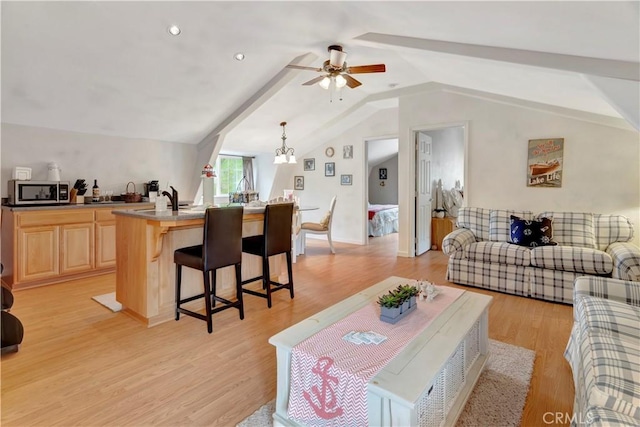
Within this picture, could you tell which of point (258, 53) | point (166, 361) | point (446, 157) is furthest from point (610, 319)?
point (446, 157)

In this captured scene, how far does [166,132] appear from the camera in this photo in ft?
16.9

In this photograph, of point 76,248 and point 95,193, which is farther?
point 95,193

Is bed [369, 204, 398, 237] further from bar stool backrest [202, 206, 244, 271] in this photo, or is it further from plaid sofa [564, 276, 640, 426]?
plaid sofa [564, 276, 640, 426]

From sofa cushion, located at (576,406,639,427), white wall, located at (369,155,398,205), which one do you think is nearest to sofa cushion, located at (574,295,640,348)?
sofa cushion, located at (576,406,639,427)

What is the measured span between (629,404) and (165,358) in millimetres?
2500

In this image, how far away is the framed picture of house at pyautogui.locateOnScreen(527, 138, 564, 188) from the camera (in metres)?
4.25

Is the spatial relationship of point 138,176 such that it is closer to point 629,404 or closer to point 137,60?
point 137,60

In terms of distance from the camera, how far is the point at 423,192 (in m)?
5.74

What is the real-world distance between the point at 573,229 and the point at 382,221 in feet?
14.0

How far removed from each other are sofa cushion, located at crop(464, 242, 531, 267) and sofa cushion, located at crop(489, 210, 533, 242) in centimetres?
26

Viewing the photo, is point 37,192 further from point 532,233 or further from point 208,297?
point 532,233

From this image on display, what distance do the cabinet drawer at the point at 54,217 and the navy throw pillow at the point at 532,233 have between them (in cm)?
531

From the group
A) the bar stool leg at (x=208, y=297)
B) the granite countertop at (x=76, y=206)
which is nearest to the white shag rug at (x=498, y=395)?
the bar stool leg at (x=208, y=297)

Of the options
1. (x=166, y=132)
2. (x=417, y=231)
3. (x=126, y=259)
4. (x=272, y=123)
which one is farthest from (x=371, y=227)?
(x=126, y=259)
